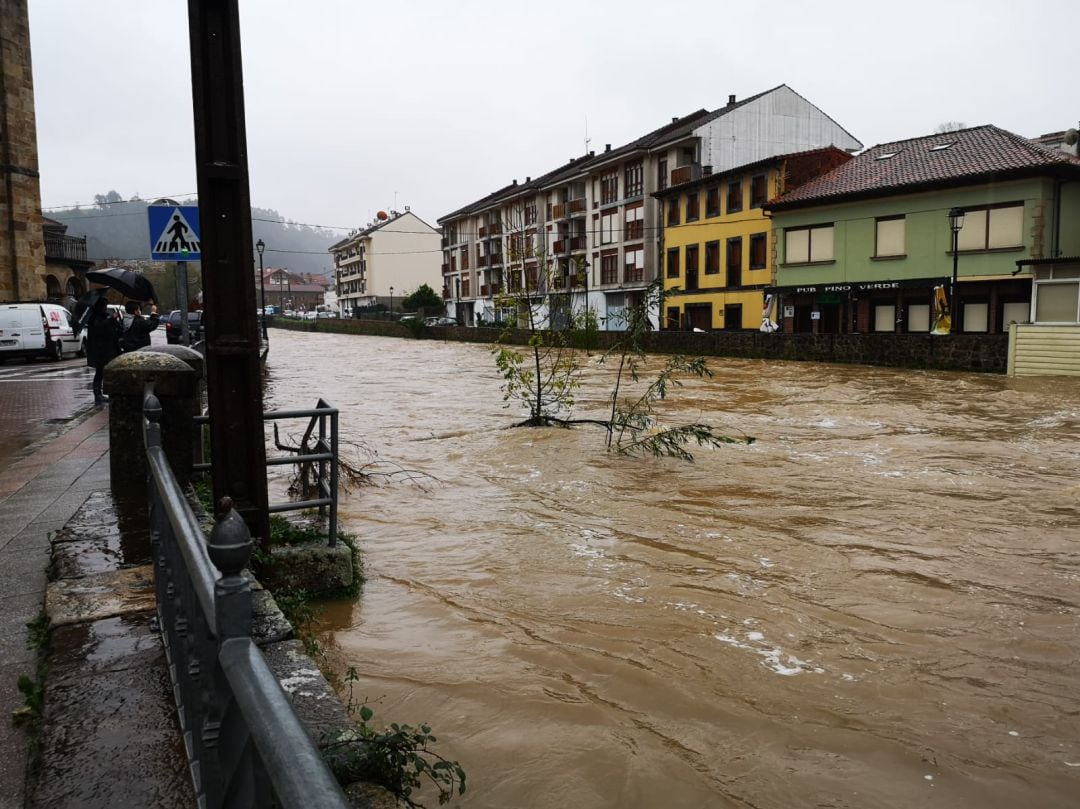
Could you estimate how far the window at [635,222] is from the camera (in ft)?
162

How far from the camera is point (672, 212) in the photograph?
46.3 meters

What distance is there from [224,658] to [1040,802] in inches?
145

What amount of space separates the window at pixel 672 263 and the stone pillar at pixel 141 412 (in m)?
42.2

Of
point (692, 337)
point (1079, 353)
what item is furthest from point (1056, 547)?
point (692, 337)

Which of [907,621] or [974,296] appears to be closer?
[907,621]

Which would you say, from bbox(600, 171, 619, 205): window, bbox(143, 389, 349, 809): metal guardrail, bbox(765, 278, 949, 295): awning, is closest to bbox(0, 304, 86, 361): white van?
bbox(143, 389, 349, 809): metal guardrail

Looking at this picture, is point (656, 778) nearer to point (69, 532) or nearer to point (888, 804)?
point (888, 804)

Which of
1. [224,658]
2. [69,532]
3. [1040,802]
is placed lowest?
[1040,802]

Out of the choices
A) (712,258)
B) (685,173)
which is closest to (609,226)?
(685,173)

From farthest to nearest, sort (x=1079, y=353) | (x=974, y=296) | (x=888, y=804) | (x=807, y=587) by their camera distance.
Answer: (x=974, y=296)
(x=1079, y=353)
(x=807, y=587)
(x=888, y=804)

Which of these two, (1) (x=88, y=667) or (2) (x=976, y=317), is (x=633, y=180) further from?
(1) (x=88, y=667)

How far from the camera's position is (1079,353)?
2198 centimetres

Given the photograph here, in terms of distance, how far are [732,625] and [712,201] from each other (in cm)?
4012

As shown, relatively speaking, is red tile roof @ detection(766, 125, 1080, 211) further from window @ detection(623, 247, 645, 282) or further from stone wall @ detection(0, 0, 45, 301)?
stone wall @ detection(0, 0, 45, 301)
